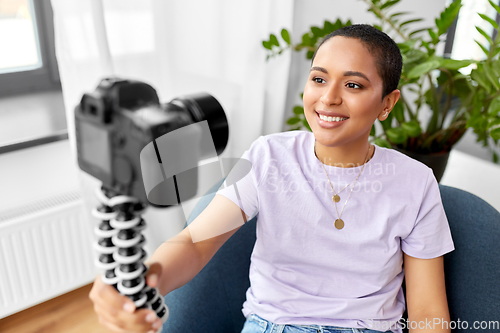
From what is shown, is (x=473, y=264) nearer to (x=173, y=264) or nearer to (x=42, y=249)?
(x=173, y=264)

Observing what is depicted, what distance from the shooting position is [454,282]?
103cm

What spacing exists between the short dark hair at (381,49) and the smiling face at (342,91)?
0.01m

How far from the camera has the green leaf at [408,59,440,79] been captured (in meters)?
1.29

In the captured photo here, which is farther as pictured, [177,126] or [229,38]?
[229,38]

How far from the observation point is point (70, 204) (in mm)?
1465

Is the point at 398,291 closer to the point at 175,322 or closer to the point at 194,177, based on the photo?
the point at 175,322

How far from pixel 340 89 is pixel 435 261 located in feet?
1.54

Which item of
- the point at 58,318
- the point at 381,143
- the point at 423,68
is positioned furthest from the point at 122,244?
the point at 58,318

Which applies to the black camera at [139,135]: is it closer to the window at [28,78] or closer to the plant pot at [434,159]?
the window at [28,78]

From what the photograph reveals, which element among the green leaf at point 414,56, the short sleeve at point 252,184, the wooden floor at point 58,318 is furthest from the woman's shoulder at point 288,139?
the wooden floor at point 58,318

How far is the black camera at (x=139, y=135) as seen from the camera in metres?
0.33

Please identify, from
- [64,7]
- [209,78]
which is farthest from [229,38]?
[64,7]

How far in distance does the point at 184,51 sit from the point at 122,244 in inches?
45.6

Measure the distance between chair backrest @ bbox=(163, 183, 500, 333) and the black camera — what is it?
2.46ft
